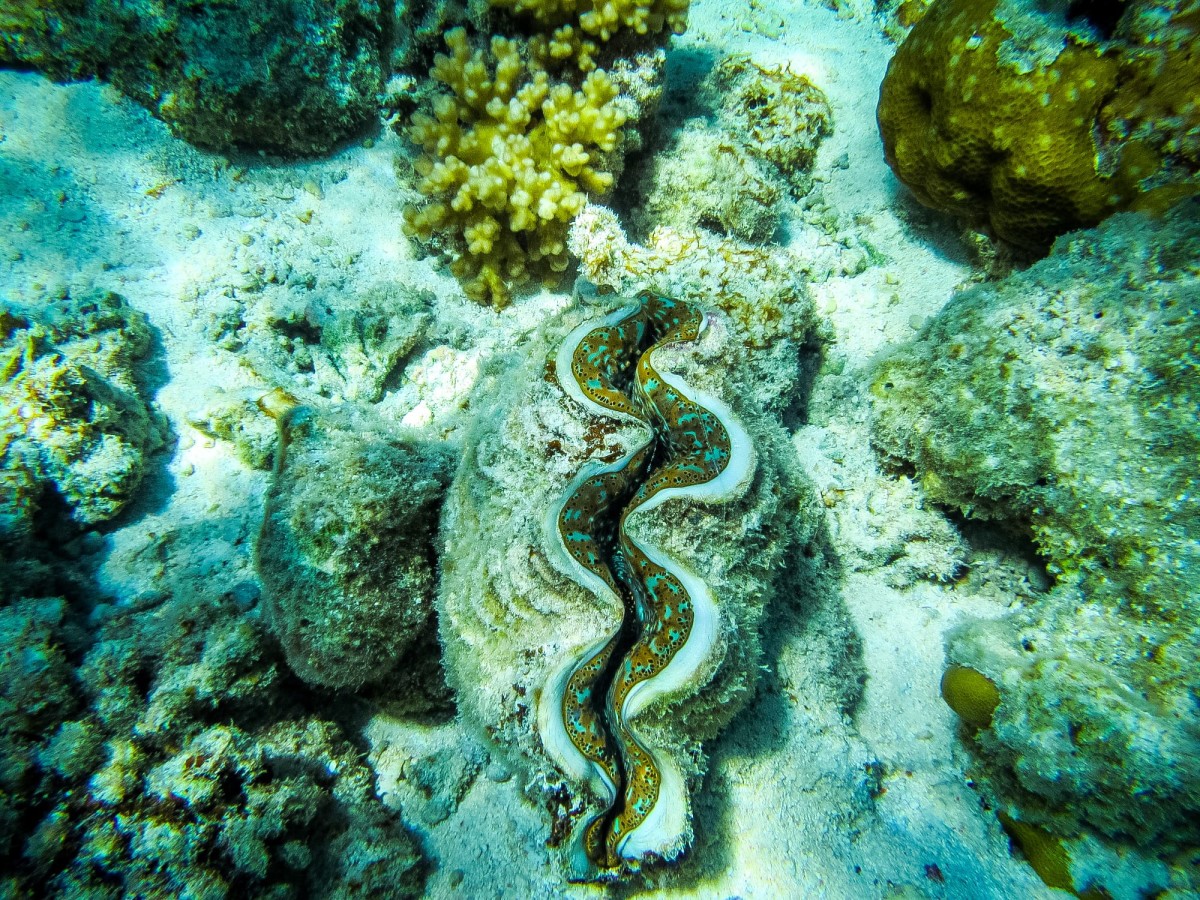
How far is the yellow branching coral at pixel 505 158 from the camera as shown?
3.20 meters

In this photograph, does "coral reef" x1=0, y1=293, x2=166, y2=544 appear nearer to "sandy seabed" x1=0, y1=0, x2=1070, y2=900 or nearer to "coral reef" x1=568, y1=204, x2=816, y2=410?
"sandy seabed" x1=0, y1=0, x2=1070, y2=900

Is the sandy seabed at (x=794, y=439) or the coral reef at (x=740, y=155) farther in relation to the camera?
the coral reef at (x=740, y=155)

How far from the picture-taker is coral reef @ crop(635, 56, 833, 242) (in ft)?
11.0

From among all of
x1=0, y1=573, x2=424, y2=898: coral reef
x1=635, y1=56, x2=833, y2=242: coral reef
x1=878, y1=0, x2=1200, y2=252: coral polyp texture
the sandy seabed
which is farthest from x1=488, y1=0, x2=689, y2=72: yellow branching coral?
x1=0, y1=573, x2=424, y2=898: coral reef

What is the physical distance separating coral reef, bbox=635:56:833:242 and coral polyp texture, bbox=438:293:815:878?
56.0 inches

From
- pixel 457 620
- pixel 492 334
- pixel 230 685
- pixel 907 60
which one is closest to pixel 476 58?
pixel 492 334

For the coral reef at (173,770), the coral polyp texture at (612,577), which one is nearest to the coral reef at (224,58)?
the coral polyp texture at (612,577)

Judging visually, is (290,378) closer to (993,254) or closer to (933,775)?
(933,775)

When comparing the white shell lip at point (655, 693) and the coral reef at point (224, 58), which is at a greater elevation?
the coral reef at point (224, 58)

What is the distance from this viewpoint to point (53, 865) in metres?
1.89

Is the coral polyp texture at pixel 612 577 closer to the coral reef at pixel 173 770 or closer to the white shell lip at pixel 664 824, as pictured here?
the white shell lip at pixel 664 824

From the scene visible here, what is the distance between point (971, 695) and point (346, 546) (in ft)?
9.50

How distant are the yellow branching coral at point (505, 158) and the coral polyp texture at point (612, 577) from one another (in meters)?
1.35

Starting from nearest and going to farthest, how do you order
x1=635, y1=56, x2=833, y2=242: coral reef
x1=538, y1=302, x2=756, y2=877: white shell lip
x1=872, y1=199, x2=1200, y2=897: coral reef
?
x1=538, y1=302, x2=756, y2=877: white shell lip, x1=872, y1=199, x2=1200, y2=897: coral reef, x1=635, y1=56, x2=833, y2=242: coral reef
